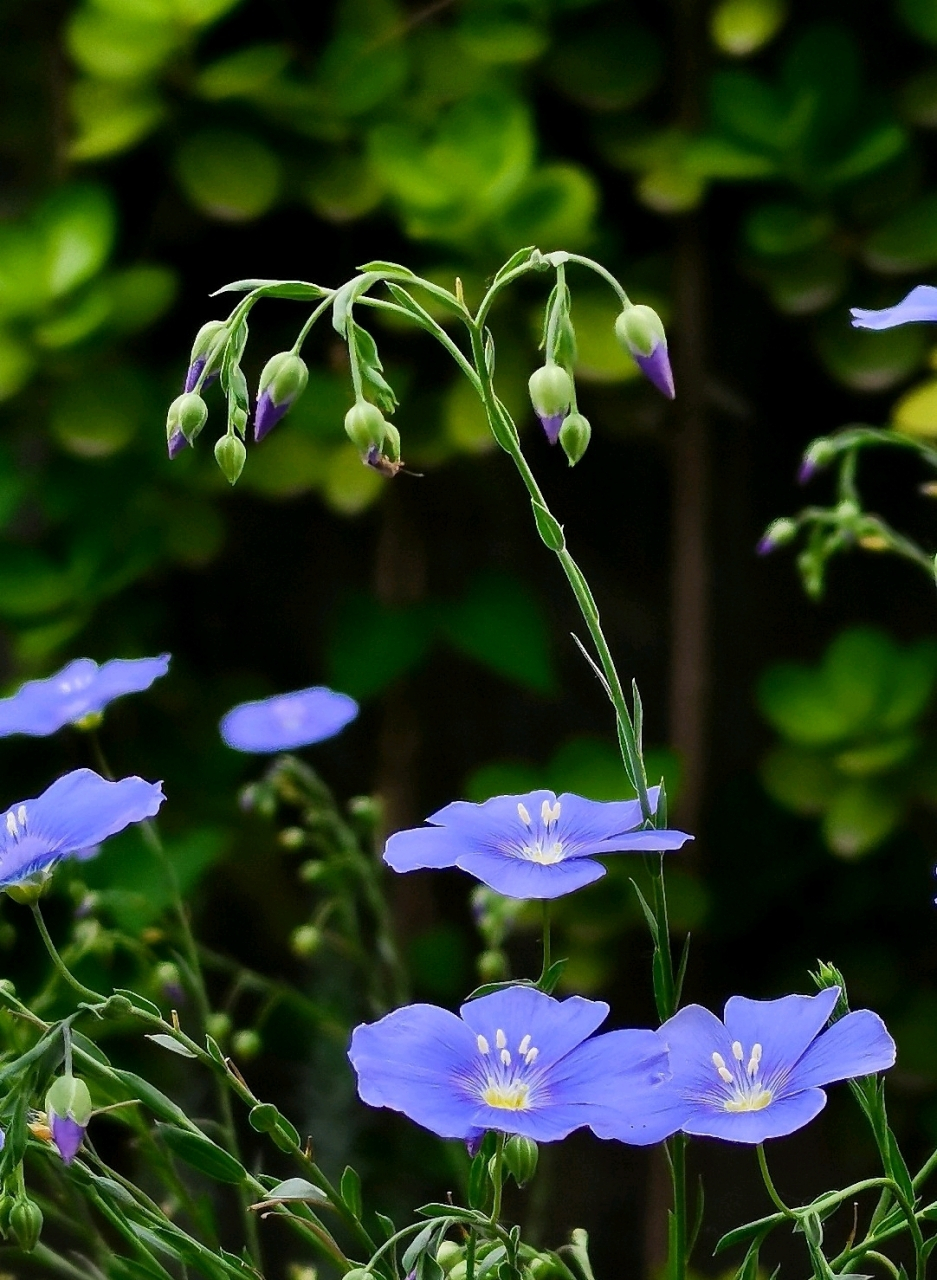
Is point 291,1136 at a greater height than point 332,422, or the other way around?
point 291,1136

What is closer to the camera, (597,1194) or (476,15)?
(476,15)

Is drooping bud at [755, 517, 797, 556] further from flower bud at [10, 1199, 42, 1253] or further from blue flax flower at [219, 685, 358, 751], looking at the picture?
flower bud at [10, 1199, 42, 1253]

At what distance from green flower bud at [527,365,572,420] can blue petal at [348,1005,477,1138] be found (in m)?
0.16

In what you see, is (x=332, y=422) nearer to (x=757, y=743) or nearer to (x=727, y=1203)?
(x=757, y=743)

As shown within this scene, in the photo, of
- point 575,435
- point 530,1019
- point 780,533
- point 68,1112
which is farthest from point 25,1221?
point 780,533

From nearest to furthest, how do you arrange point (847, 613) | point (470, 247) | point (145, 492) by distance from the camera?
point (470, 247) → point (145, 492) → point (847, 613)

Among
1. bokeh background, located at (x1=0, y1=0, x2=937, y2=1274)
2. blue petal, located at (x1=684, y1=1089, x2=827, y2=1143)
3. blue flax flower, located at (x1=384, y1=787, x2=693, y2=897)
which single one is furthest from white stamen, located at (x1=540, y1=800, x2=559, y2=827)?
bokeh background, located at (x1=0, y1=0, x2=937, y2=1274)

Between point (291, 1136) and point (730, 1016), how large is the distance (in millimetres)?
126

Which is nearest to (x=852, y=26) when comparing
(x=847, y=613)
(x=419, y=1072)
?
(x=847, y=613)

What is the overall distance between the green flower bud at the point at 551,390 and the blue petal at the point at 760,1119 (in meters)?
0.18

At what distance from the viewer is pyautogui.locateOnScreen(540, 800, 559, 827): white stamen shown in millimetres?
444

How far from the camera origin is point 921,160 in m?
1.23

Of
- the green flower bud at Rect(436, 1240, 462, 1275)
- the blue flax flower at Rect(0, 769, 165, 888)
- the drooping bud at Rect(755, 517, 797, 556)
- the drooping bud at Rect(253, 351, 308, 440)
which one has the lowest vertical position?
the drooping bud at Rect(755, 517, 797, 556)

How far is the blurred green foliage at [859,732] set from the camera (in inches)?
45.3
